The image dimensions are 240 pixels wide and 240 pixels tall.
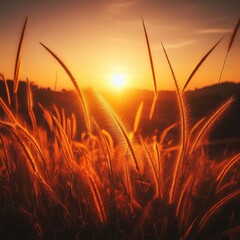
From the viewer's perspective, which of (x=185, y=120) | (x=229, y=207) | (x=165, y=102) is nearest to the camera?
(x=185, y=120)

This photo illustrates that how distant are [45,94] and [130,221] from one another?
1213 cm

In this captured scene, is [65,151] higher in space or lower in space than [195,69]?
lower

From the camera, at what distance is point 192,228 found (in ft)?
2.91

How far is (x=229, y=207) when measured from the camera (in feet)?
4.62

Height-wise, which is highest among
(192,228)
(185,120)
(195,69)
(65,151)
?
(195,69)

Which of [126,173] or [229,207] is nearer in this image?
[126,173]

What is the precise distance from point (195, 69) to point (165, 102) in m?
13.0

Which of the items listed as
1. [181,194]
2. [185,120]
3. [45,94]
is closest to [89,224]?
[181,194]

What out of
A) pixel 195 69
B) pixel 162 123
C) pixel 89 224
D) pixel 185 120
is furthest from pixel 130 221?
pixel 162 123

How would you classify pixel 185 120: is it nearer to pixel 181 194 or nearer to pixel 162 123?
pixel 181 194

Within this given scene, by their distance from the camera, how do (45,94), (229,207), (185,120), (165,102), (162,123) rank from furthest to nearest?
(165,102) → (45,94) → (162,123) → (229,207) → (185,120)

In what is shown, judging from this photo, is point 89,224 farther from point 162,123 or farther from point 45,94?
point 45,94

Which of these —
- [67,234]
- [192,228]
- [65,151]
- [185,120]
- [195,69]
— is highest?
[195,69]

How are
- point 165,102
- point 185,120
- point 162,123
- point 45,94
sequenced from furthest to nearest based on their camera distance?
point 165,102 < point 45,94 < point 162,123 < point 185,120
